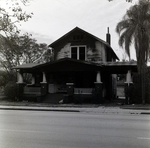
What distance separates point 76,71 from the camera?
81.9ft

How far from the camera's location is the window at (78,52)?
27797 millimetres

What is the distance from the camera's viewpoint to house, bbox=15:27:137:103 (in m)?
23.8

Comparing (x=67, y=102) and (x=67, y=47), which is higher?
(x=67, y=47)

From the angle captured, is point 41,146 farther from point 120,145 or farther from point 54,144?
point 120,145

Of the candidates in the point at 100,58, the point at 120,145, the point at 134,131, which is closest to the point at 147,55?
the point at 100,58

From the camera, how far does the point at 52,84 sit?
27.4 meters

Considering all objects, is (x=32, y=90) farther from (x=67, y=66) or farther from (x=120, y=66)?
(x=120, y=66)

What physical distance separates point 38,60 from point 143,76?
2729 centimetres

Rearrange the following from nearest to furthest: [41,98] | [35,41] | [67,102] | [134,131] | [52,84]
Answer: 1. [134,131]
2. [67,102]
3. [41,98]
4. [52,84]
5. [35,41]

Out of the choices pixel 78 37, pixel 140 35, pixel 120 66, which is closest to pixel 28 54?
pixel 78 37

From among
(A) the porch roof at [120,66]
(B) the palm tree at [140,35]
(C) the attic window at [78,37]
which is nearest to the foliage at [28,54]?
(C) the attic window at [78,37]

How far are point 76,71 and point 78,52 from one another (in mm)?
3744

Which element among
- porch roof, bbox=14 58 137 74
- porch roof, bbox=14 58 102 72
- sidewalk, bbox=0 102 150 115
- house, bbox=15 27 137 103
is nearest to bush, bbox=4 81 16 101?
house, bbox=15 27 137 103

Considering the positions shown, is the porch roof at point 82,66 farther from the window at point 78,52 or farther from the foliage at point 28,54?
the foliage at point 28,54
